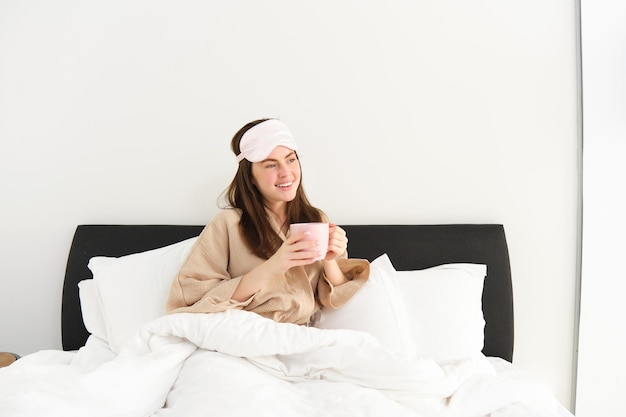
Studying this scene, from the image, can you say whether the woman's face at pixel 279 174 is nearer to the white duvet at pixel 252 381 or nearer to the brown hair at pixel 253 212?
the brown hair at pixel 253 212

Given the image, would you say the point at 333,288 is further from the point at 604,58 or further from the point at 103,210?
the point at 604,58

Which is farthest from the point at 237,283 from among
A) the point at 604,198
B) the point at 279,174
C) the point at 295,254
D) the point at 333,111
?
the point at 604,198

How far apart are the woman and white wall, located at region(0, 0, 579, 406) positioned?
1.26ft

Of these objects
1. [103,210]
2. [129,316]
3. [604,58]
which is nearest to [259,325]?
[129,316]

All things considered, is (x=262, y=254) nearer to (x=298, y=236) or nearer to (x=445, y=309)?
(x=298, y=236)

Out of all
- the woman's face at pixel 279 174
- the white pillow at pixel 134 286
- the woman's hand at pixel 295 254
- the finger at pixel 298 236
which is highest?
the woman's face at pixel 279 174

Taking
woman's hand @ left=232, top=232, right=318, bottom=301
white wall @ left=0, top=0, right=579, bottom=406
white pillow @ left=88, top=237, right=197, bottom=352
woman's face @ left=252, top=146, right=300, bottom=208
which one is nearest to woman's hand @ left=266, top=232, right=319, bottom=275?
woman's hand @ left=232, top=232, right=318, bottom=301

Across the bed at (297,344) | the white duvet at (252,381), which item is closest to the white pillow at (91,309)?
the bed at (297,344)

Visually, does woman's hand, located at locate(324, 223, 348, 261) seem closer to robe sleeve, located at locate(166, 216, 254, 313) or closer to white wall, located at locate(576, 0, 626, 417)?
robe sleeve, located at locate(166, 216, 254, 313)

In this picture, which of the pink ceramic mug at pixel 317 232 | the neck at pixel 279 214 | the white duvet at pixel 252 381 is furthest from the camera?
the neck at pixel 279 214

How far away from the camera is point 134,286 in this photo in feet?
6.40

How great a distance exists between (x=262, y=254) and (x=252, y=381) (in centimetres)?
52

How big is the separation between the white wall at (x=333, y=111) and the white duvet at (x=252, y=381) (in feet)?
2.48

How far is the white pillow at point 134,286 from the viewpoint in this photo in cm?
189
